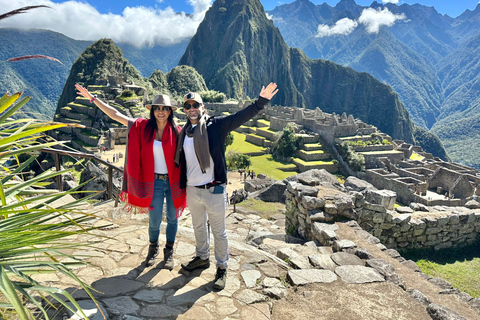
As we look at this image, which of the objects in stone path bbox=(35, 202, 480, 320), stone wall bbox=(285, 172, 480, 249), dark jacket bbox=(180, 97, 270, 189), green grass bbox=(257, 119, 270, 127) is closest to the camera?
stone path bbox=(35, 202, 480, 320)

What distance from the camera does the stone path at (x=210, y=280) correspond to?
9.61 ft

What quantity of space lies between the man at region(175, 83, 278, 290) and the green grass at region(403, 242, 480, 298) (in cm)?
621

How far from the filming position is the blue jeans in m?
3.51

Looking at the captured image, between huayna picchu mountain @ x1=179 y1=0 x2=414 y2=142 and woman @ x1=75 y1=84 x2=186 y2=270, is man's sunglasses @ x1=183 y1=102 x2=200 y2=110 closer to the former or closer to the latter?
woman @ x1=75 y1=84 x2=186 y2=270

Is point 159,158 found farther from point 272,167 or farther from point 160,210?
point 272,167

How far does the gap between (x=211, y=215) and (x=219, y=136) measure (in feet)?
2.81

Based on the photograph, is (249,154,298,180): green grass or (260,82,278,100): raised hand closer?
(260,82,278,100): raised hand

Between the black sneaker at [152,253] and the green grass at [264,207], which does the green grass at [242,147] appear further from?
the black sneaker at [152,253]

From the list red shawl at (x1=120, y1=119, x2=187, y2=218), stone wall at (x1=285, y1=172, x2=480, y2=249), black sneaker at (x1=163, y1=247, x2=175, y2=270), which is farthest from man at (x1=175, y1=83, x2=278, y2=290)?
stone wall at (x1=285, y1=172, x2=480, y2=249)

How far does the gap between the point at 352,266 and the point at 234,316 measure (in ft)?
7.09

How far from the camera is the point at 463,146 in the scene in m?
124

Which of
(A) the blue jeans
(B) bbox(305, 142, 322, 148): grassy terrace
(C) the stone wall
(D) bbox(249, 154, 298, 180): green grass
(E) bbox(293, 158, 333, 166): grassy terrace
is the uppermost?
(A) the blue jeans

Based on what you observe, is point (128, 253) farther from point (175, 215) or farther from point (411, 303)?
point (411, 303)

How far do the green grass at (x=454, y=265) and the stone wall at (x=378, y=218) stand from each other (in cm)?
19
